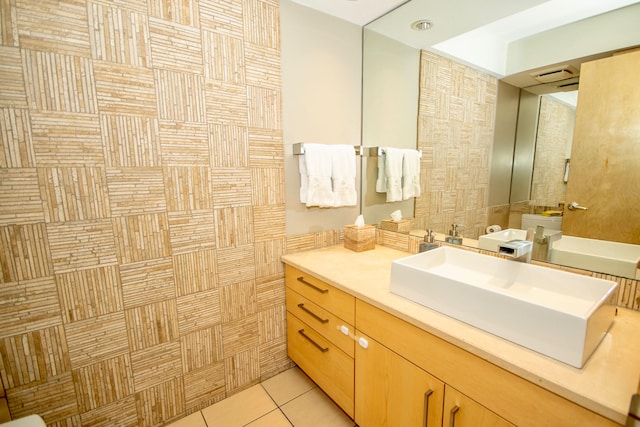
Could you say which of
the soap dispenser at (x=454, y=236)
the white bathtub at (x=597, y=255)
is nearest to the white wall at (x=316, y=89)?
the soap dispenser at (x=454, y=236)

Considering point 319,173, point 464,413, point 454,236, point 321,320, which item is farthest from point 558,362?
point 319,173

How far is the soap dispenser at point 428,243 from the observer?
1.49 m

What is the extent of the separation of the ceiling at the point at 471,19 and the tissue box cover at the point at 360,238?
1.06 m

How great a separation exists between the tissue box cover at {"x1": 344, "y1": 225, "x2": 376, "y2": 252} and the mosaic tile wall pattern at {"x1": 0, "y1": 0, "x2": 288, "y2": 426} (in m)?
0.46

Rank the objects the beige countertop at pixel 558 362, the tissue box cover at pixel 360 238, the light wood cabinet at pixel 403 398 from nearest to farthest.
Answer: the beige countertop at pixel 558 362 < the light wood cabinet at pixel 403 398 < the tissue box cover at pixel 360 238

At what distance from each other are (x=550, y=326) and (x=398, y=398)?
24.2 inches

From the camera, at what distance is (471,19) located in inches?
53.2

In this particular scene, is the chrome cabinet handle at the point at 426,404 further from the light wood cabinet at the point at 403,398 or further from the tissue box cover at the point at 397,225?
the tissue box cover at the point at 397,225

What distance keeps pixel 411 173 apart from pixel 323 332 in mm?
1097

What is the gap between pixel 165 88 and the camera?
1235 mm

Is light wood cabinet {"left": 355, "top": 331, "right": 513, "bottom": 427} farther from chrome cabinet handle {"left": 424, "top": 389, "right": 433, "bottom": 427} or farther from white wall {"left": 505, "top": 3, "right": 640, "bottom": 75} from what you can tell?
white wall {"left": 505, "top": 3, "right": 640, "bottom": 75}

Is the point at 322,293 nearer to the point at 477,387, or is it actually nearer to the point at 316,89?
the point at 477,387

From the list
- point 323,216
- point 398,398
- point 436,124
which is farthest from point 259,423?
point 436,124

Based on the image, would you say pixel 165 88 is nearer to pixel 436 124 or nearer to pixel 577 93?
pixel 436 124
